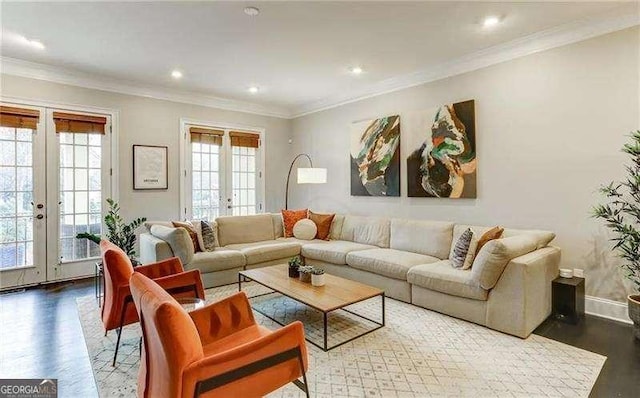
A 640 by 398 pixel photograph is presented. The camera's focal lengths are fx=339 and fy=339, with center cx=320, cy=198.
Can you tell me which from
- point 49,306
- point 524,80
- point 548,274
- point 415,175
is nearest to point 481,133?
point 524,80

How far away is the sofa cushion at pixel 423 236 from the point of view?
4.09m

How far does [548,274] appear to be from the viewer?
3.20 m

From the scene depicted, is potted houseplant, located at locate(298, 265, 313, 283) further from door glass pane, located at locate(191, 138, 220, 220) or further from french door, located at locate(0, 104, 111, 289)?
french door, located at locate(0, 104, 111, 289)

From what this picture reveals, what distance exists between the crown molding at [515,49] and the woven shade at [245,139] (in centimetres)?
201

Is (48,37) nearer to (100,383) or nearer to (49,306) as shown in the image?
(49,306)

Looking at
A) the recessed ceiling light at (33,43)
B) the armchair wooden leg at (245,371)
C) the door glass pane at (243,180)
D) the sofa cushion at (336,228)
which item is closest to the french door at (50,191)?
the recessed ceiling light at (33,43)

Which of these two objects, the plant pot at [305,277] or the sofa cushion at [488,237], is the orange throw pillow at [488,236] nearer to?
the sofa cushion at [488,237]

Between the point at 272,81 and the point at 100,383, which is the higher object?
the point at 272,81

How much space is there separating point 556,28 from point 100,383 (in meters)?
4.98

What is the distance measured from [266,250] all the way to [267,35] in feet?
8.89

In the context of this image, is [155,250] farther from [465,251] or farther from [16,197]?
[465,251]

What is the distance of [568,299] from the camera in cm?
318

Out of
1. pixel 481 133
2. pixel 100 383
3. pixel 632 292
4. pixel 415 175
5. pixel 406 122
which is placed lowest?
pixel 100 383

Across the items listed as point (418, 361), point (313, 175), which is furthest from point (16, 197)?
point (418, 361)
